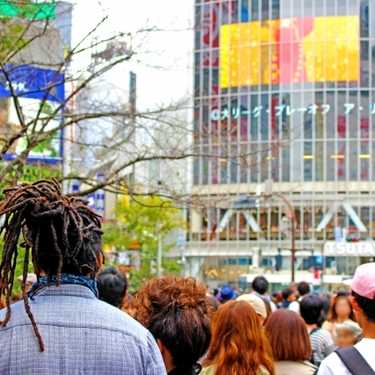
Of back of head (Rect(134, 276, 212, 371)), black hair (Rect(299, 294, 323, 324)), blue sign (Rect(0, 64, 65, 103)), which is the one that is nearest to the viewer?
back of head (Rect(134, 276, 212, 371))

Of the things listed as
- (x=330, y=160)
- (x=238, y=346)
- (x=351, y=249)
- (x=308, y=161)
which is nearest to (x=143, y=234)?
(x=351, y=249)

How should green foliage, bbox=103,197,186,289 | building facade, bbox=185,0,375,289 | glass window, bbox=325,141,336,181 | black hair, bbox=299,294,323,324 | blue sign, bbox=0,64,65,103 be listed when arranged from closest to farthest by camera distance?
black hair, bbox=299,294,323,324, blue sign, bbox=0,64,65,103, green foliage, bbox=103,197,186,289, building facade, bbox=185,0,375,289, glass window, bbox=325,141,336,181

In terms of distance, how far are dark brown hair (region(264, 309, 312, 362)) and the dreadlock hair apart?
289cm

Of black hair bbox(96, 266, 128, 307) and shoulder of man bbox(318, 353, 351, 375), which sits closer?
shoulder of man bbox(318, 353, 351, 375)

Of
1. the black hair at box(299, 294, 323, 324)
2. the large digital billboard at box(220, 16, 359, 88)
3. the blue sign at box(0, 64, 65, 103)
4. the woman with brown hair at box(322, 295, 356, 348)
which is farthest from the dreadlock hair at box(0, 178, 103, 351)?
the large digital billboard at box(220, 16, 359, 88)

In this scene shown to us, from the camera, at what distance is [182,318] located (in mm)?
3910

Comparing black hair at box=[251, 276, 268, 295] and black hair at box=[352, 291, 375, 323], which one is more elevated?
black hair at box=[352, 291, 375, 323]

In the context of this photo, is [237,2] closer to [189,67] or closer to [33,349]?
[189,67]

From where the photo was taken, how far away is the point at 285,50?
55.4 m

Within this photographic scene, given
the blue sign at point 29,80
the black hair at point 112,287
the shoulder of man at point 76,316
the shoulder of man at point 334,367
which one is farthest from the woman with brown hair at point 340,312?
the shoulder of man at point 76,316

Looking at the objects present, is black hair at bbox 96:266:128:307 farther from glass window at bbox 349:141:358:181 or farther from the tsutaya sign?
glass window at bbox 349:141:358:181

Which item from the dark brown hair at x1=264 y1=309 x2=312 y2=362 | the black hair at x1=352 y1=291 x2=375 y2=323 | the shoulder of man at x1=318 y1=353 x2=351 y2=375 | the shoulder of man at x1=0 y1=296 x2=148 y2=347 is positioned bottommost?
the dark brown hair at x1=264 y1=309 x2=312 y2=362

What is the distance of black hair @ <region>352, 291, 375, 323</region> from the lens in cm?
375

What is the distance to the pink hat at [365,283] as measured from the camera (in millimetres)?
3768
